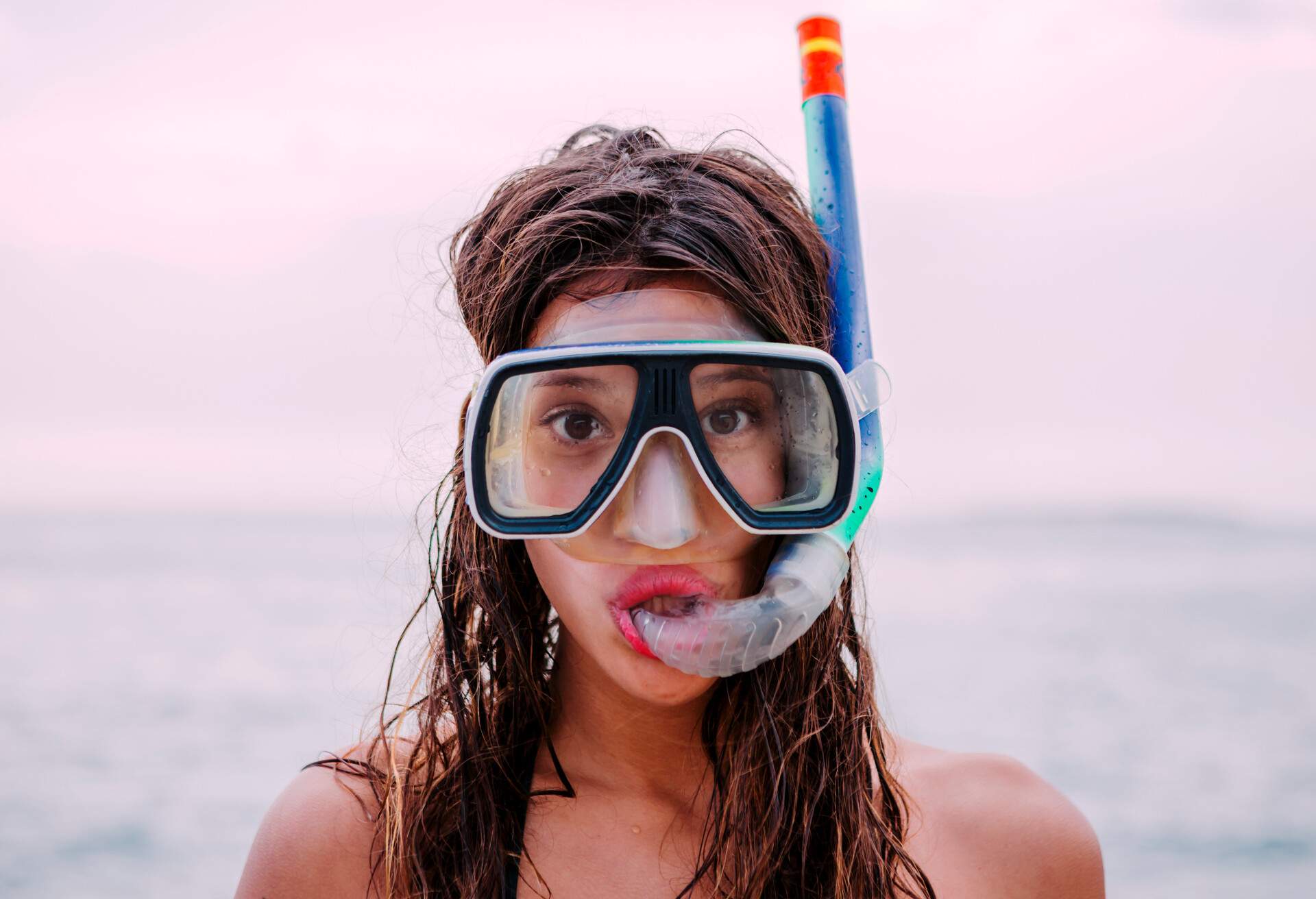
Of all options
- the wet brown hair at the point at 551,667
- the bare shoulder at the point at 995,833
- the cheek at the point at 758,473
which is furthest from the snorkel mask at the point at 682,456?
the bare shoulder at the point at 995,833

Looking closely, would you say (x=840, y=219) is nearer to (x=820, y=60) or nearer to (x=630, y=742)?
(x=820, y=60)

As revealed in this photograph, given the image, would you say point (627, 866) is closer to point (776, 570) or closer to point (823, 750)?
point (823, 750)

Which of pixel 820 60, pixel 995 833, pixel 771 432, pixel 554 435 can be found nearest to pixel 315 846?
pixel 554 435

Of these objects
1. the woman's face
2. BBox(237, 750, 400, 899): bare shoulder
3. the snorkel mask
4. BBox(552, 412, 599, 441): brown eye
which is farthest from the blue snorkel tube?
BBox(237, 750, 400, 899): bare shoulder

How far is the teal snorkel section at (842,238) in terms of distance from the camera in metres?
1.81

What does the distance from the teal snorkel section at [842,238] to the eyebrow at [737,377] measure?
238 mm

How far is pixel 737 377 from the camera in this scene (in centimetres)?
160

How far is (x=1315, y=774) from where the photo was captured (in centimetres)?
727

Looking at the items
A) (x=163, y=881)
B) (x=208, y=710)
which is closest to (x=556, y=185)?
(x=163, y=881)

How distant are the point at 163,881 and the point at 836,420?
247 inches

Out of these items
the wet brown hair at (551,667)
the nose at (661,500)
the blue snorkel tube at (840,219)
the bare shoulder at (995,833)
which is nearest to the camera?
the nose at (661,500)

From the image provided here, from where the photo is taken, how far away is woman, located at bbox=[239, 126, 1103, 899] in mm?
1590

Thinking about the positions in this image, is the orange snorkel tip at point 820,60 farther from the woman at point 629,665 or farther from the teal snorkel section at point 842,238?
the woman at point 629,665

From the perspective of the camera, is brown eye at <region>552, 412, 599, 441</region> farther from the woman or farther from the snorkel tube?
the snorkel tube
